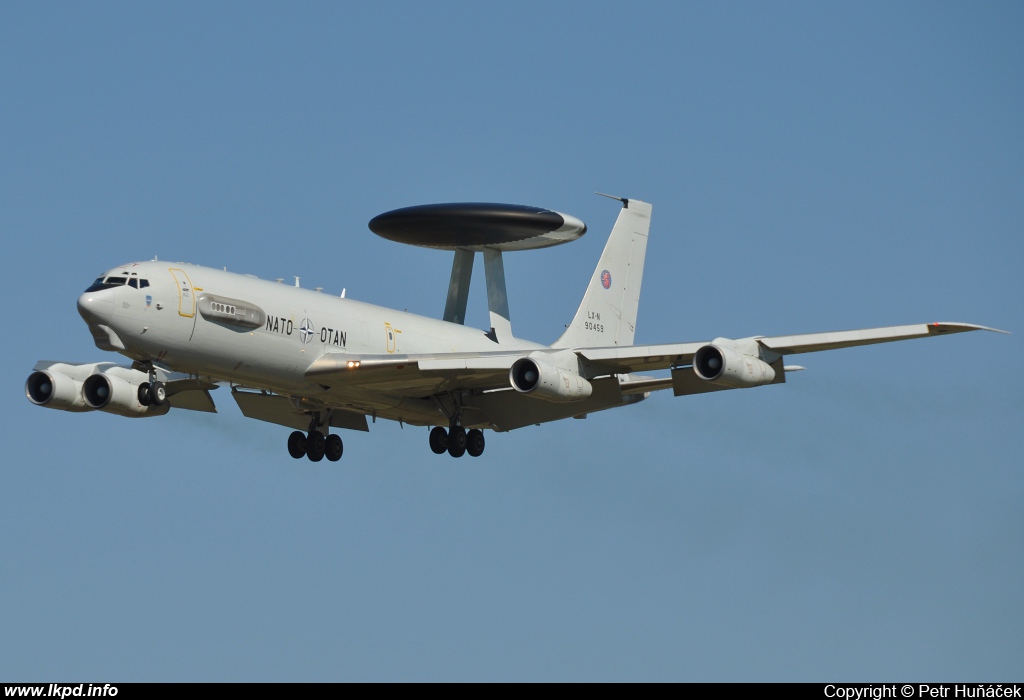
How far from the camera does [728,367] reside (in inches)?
1743

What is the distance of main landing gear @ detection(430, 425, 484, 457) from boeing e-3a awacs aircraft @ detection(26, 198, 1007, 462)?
1.9 inches

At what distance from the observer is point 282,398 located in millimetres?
52469

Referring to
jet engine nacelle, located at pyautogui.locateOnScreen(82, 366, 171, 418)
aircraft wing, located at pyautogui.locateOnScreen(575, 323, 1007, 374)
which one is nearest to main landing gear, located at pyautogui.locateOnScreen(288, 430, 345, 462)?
jet engine nacelle, located at pyautogui.locateOnScreen(82, 366, 171, 418)

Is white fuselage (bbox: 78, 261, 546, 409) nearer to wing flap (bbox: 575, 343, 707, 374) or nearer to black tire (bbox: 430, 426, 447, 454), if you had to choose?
black tire (bbox: 430, 426, 447, 454)

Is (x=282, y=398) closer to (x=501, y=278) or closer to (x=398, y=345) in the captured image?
(x=398, y=345)

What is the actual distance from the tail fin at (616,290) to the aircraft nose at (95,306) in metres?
19.6

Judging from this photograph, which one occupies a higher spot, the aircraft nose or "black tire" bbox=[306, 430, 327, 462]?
the aircraft nose

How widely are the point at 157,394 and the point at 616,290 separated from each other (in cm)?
2168

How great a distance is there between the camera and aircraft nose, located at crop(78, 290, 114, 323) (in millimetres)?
42062

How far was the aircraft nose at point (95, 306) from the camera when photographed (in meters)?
42.1

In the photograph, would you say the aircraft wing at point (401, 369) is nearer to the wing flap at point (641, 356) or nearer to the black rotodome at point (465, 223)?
the wing flap at point (641, 356)

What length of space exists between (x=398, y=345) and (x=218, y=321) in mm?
7550
